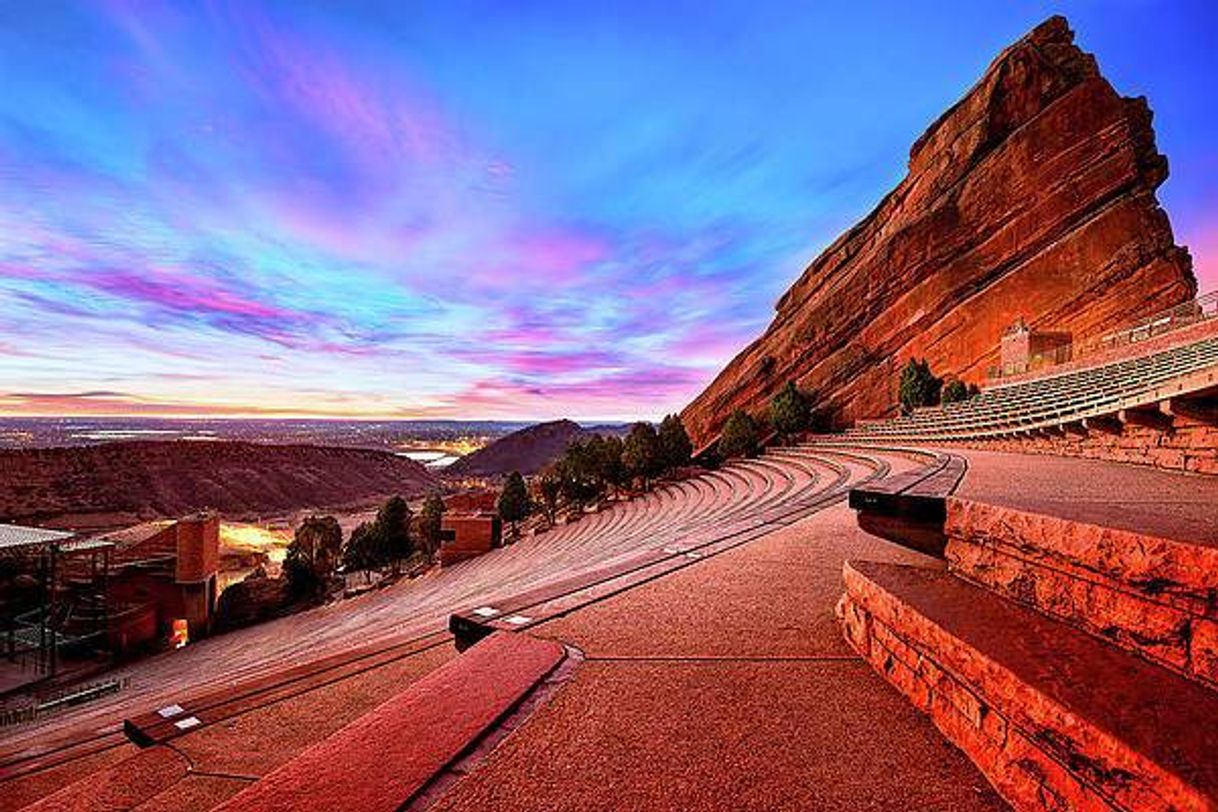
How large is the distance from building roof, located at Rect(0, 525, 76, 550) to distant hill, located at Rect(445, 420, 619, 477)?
9765cm

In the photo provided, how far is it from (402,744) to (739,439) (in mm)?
30313

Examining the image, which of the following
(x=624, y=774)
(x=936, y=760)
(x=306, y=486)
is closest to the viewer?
(x=624, y=774)

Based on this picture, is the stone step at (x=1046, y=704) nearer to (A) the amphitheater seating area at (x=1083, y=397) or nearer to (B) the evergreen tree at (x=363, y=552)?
(A) the amphitheater seating area at (x=1083, y=397)

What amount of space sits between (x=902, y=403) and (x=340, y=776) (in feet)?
115

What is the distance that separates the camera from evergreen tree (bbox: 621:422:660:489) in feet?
95.7

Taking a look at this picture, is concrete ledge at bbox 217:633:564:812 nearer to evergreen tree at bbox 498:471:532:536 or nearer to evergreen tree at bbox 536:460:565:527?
evergreen tree at bbox 536:460:565:527

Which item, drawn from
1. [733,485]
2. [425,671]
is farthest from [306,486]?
[425,671]

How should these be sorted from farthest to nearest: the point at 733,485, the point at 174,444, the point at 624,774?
1. the point at 174,444
2. the point at 733,485
3. the point at 624,774

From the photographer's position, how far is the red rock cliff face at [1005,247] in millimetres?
32875

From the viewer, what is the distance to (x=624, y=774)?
1.96 meters

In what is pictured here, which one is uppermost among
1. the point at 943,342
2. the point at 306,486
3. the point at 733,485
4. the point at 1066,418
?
the point at 943,342

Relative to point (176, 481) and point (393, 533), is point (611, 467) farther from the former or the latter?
point (176, 481)

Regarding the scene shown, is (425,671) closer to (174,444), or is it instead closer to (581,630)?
(581,630)

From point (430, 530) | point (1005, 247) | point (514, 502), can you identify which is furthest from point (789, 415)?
point (430, 530)
